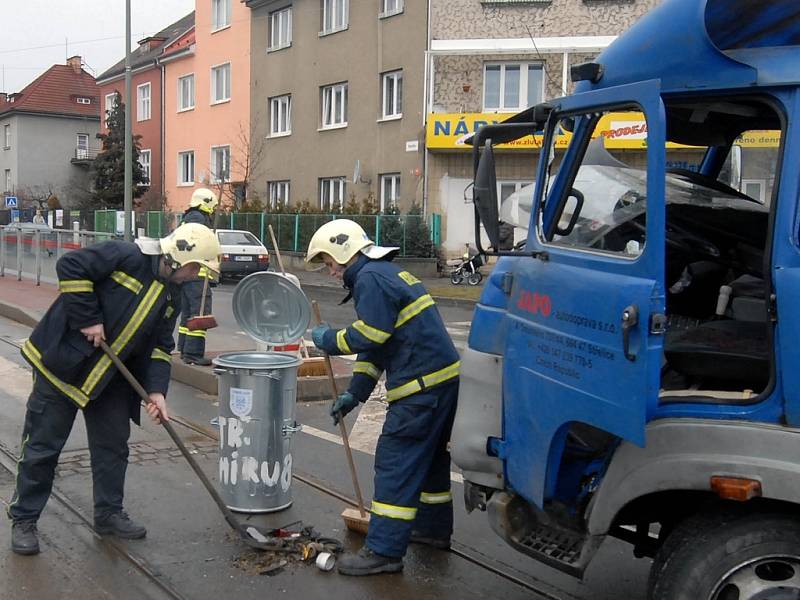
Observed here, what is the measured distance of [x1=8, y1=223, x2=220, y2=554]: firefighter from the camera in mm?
4492

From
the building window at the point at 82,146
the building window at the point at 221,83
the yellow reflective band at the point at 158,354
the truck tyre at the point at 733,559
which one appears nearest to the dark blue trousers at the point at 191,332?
the yellow reflective band at the point at 158,354

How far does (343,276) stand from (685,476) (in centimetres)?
223

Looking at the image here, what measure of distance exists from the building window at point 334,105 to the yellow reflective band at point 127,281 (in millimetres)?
23657

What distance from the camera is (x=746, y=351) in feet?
10.4

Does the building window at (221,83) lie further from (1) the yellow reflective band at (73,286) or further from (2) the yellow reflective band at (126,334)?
(1) the yellow reflective band at (73,286)

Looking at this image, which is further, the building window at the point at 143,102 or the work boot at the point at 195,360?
the building window at the point at 143,102

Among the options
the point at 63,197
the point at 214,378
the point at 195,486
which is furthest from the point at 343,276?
the point at 63,197

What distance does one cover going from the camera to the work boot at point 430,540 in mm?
4785

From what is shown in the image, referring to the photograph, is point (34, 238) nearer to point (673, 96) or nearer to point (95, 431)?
point (95, 431)

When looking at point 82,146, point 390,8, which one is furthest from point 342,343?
point 82,146

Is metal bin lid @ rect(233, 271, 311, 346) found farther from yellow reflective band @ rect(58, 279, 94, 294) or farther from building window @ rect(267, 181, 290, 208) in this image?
building window @ rect(267, 181, 290, 208)

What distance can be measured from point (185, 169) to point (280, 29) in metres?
9.13

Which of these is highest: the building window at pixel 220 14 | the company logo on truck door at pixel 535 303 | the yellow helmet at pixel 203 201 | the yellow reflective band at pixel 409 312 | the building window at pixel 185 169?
the building window at pixel 220 14

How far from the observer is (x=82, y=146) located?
56188mm
